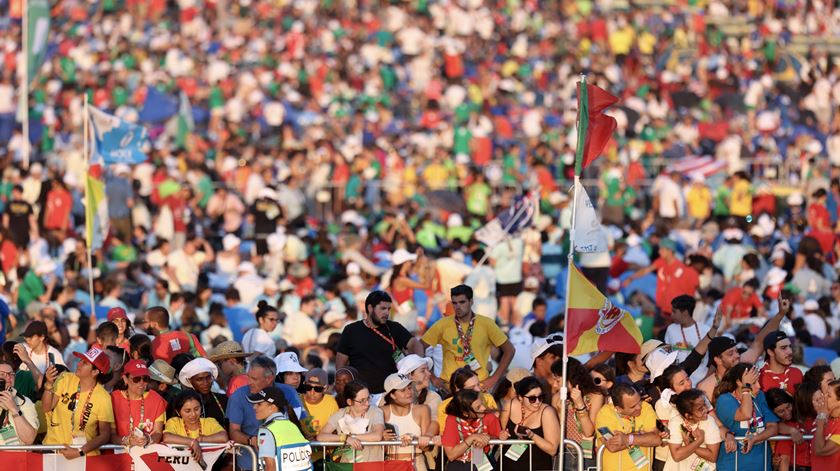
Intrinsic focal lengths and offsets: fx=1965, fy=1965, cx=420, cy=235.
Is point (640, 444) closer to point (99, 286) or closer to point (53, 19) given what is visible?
point (99, 286)

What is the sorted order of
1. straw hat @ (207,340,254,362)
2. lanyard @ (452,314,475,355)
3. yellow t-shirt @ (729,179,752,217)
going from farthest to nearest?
yellow t-shirt @ (729,179,752,217), lanyard @ (452,314,475,355), straw hat @ (207,340,254,362)

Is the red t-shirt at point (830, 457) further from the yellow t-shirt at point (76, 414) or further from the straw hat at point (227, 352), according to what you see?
the yellow t-shirt at point (76, 414)

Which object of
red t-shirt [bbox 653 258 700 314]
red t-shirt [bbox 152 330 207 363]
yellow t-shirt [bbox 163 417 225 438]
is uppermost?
red t-shirt [bbox 653 258 700 314]

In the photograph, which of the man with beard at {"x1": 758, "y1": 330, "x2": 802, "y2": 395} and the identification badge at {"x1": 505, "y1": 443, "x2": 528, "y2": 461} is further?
the man with beard at {"x1": 758, "y1": 330, "x2": 802, "y2": 395}

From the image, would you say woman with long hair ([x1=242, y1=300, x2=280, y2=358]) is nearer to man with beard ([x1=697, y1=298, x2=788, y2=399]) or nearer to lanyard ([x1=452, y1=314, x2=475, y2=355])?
lanyard ([x1=452, y1=314, x2=475, y2=355])

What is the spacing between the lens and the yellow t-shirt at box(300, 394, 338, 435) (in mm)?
13406

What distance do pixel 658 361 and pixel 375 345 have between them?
2283 millimetres

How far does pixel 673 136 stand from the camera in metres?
33.0

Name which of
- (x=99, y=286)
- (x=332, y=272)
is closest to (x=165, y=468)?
(x=99, y=286)

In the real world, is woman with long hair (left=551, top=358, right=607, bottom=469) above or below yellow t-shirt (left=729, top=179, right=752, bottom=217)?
below

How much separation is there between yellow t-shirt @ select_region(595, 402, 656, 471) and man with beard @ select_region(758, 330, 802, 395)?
5.00 ft

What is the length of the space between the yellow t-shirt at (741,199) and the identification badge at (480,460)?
15.2 metres

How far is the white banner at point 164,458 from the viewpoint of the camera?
13.0 meters

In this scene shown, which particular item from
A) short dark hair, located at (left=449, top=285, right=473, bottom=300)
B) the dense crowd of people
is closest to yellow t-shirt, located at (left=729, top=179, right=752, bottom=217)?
the dense crowd of people
